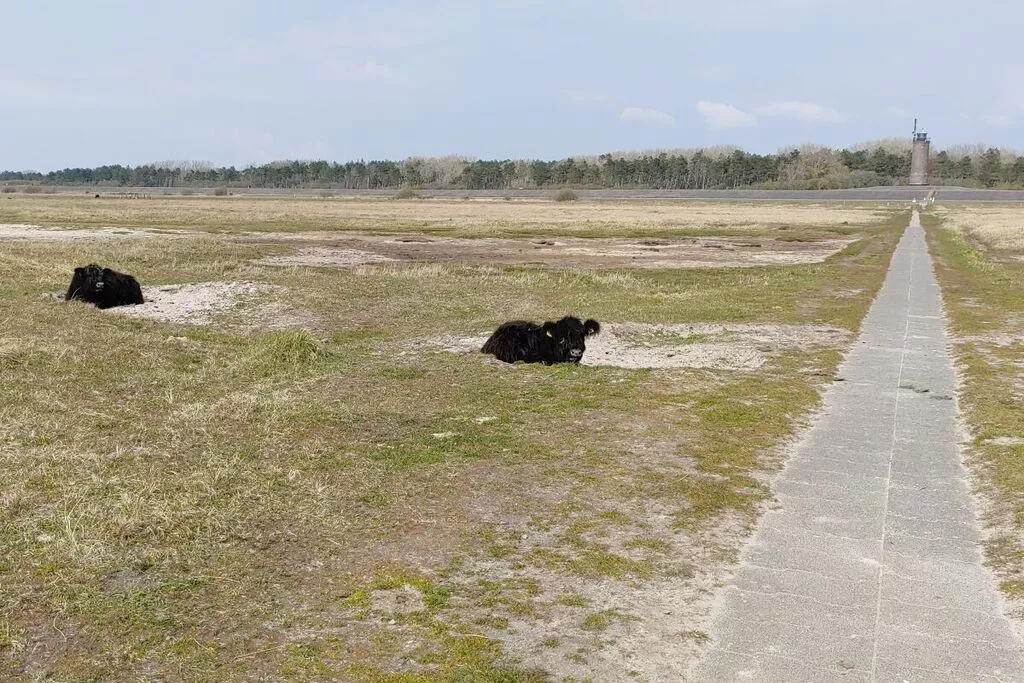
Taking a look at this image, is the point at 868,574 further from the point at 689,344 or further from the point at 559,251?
the point at 559,251

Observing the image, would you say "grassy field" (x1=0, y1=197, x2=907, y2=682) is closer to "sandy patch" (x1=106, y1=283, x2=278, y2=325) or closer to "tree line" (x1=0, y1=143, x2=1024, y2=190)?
"sandy patch" (x1=106, y1=283, x2=278, y2=325)

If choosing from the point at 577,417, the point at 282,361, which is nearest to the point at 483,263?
the point at 282,361

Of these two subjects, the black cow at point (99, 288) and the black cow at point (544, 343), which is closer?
the black cow at point (544, 343)

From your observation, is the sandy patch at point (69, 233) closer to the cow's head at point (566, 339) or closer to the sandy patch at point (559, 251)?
the sandy patch at point (559, 251)

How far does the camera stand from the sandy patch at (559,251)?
1363 inches

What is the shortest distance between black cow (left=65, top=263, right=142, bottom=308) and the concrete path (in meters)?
15.7

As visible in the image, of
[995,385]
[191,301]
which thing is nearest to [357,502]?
[995,385]

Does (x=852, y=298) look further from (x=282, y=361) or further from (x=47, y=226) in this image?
(x=47, y=226)

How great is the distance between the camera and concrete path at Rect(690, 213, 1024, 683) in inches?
→ 190

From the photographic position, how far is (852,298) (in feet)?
74.4

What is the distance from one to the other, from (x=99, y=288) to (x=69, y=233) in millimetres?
30104

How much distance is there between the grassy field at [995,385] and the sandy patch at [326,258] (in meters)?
21.0

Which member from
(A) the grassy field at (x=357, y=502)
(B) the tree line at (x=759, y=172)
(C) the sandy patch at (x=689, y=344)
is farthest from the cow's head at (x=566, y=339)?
(B) the tree line at (x=759, y=172)

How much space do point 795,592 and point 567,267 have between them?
88.6ft
